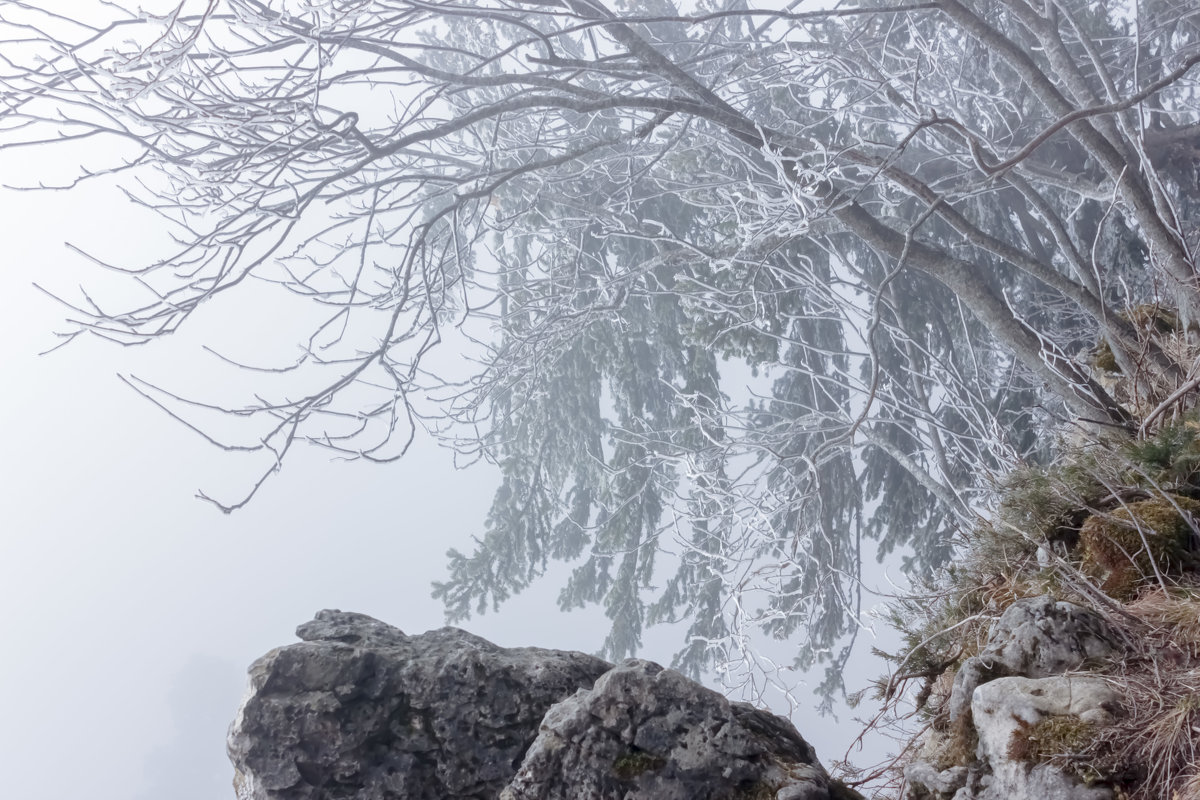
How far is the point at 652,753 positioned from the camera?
6.60 ft

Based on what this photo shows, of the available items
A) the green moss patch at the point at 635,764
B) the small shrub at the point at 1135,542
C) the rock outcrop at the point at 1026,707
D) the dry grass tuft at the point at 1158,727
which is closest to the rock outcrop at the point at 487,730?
the green moss patch at the point at 635,764

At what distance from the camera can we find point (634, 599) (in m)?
9.61

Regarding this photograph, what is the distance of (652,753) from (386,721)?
878mm

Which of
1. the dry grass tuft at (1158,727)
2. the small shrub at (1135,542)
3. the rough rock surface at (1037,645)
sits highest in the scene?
the small shrub at (1135,542)

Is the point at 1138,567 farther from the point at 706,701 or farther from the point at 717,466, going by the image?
the point at 717,466

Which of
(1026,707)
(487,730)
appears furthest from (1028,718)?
(487,730)

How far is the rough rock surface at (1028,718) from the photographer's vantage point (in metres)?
1.83

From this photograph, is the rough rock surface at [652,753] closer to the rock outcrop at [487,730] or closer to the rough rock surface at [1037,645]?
the rock outcrop at [487,730]

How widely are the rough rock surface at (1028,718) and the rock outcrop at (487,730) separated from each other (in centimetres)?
38

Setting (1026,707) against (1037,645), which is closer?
(1026,707)

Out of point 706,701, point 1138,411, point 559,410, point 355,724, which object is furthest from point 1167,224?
point 559,410

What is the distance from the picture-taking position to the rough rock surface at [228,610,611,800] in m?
2.33

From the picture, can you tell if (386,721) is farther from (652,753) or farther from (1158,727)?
(1158,727)

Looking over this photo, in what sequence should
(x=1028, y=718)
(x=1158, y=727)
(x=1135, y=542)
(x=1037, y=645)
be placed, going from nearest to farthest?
(x=1158, y=727) < (x=1028, y=718) < (x=1037, y=645) < (x=1135, y=542)
